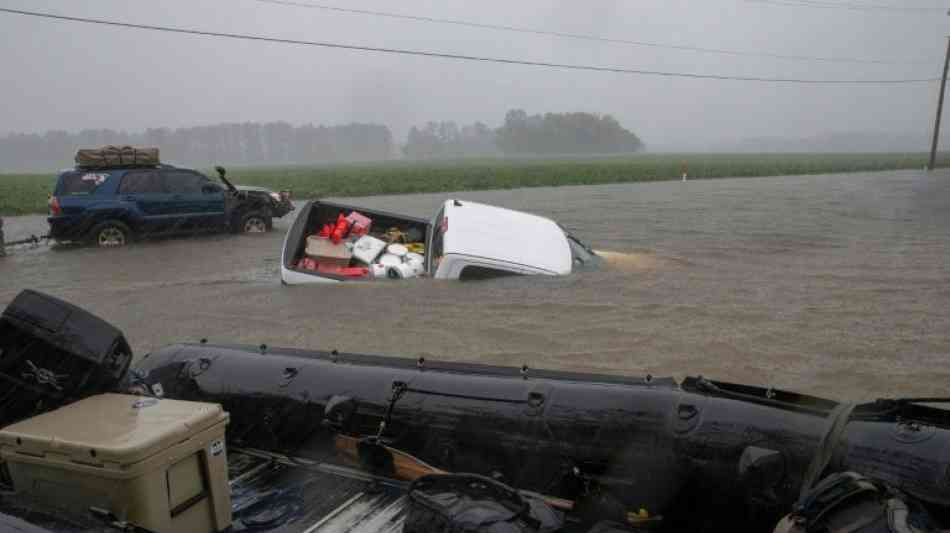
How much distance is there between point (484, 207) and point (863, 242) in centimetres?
878

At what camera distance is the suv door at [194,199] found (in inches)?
671

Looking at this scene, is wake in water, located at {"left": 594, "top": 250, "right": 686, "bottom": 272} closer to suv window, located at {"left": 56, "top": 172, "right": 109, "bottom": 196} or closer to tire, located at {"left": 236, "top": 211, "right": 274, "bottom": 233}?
tire, located at {"left": 236, "top": 211, "right": 274, "bottom": 233}

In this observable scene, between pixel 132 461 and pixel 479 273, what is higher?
pixel 132 461

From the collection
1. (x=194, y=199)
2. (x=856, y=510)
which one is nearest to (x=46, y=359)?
(x=856, y=510)

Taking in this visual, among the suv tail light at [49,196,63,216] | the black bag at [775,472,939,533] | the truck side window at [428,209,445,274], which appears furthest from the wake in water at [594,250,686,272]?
the suv tail light at [49,196,63,216]

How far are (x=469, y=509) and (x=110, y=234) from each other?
15.9 m

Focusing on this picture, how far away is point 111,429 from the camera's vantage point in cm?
286

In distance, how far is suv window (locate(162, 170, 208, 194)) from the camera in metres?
17.0

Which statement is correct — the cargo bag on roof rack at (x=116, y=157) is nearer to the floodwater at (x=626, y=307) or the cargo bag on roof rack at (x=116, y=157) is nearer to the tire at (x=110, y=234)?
the tire at (x=110, y=234)

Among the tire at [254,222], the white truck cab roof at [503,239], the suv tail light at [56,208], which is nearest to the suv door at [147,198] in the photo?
the suv tail light at [56,208]

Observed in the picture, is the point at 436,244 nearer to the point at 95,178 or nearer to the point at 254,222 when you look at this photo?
the point at 254,222

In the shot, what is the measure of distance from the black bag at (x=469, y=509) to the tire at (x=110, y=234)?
610 inches

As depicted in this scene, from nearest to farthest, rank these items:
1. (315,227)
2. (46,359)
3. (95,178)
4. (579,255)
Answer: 1. (46,359)
2. (579,255)
3. (315,227)
4. (95,178)

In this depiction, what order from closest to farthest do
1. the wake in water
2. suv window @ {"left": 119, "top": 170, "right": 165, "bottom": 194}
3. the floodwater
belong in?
the floodwater < the wake in water < suv window @ {"left": 119, "top": 170, "right": 165, "bottom": 194}
